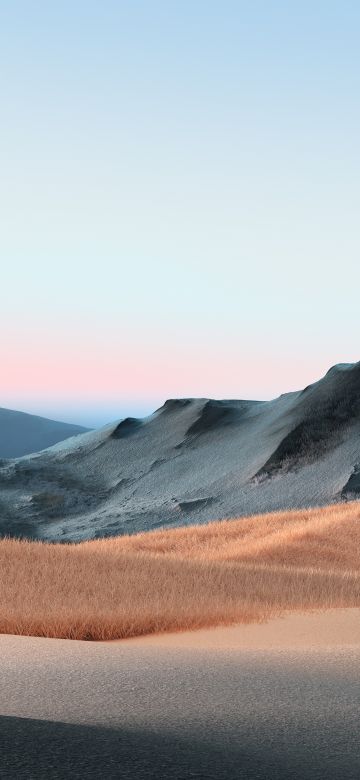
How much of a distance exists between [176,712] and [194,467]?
3230 cm

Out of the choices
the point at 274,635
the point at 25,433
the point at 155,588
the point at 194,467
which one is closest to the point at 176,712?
the point at 274,635

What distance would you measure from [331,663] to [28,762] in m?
3.53

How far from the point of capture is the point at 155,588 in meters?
11.2

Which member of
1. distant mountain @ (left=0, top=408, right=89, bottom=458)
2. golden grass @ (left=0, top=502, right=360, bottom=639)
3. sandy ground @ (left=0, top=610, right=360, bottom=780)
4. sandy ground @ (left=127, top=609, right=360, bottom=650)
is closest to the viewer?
sandy ground @ (left=0, top=610, right=360, bottom=780)

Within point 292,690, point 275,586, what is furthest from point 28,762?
point 275,586

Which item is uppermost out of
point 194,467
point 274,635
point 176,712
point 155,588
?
point 194,467

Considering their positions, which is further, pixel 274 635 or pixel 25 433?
pixel 25 433

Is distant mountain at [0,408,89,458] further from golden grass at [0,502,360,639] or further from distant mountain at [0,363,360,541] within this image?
golden grass at [0,502,360,639]

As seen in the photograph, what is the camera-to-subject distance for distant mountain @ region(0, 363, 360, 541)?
3100 centimetres

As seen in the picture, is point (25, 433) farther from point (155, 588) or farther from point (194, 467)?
point (155, 588)

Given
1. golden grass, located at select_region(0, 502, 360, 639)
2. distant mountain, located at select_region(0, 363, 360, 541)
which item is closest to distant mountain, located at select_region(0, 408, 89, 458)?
distant mountain, located at select_region(0, 363, 360, 541)

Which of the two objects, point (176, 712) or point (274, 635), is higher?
point (176, 712)

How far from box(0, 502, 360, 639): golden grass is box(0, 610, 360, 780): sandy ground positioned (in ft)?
4.88

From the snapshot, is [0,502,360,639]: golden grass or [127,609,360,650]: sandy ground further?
[0,502,360,639]: golden grass
